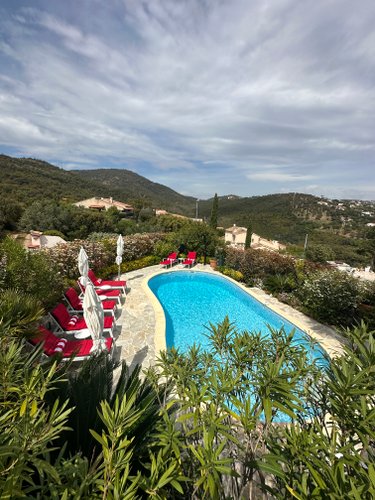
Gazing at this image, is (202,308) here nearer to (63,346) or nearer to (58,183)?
(63,346)

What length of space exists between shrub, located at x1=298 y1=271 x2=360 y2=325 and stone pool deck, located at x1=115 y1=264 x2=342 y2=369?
479 millimetres

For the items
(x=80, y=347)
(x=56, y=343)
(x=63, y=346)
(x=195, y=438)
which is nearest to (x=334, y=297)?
(x=195, y=438)

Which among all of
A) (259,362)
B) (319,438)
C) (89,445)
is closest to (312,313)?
(259,362)

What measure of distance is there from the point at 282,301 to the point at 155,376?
8.31 m

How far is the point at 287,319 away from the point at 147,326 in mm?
5038

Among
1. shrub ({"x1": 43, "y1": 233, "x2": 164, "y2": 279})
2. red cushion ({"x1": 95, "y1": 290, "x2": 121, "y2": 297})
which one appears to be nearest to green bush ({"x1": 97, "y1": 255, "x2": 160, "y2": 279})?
shrub ({"x1": 43, "y1": 233, "x2": 164, "y2": 279})

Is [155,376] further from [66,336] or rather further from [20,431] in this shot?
[66,336]

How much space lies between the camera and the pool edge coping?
6340mm

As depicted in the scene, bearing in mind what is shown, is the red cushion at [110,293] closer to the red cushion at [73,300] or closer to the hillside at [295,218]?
the red cushion at [73,300]

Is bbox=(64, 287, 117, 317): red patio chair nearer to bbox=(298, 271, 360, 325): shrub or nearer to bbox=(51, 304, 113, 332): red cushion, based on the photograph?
bbox=(51, 304, 113, 332): red cushion

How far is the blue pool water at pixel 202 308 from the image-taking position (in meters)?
7.49

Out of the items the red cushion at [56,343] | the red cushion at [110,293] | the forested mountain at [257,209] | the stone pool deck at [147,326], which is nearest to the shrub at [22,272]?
the red cushion at [56,343]

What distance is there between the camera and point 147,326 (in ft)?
23.2

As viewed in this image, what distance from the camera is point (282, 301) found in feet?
32.0
